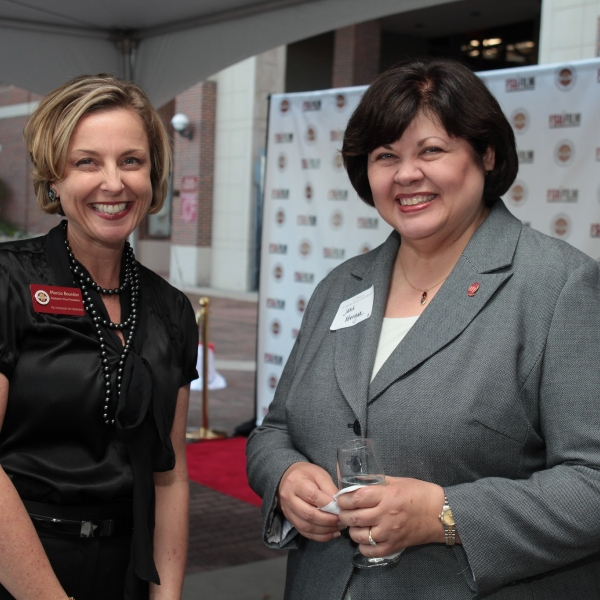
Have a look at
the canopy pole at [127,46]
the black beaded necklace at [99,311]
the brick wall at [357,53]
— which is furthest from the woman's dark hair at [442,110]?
the brick wall at [357,53]

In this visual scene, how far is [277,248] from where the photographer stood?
20.3ft

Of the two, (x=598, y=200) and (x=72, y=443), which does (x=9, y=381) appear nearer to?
(x=72, y=443)

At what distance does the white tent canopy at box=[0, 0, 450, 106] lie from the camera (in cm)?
411

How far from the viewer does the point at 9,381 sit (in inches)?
64.9

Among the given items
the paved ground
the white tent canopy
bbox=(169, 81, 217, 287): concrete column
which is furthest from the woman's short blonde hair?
bbox=(169, 81, 217, 287): concrete column

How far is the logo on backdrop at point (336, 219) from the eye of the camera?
5725 millimetres

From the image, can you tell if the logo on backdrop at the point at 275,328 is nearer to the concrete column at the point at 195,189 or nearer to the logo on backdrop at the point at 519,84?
the logo on backdrop at the point at 519,84

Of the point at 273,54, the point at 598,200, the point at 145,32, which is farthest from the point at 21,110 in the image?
the point at 598,200

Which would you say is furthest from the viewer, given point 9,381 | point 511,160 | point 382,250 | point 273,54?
point 273,54

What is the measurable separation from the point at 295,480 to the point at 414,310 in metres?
0.50

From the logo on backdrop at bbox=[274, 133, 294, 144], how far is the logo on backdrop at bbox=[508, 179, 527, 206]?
1.94 metres

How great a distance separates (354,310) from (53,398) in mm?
758

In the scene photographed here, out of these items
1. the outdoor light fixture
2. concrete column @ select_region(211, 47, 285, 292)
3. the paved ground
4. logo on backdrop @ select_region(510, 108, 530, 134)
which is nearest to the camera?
the paved ground

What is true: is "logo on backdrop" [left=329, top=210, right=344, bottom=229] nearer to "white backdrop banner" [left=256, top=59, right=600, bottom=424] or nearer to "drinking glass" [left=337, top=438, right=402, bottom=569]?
"white backdrop banner" [left=256, top=59, right=600, bottom=424]
